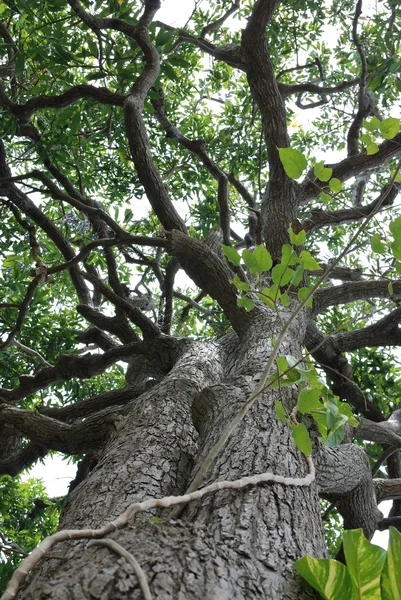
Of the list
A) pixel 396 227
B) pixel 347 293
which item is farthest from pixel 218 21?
pixel 396 227

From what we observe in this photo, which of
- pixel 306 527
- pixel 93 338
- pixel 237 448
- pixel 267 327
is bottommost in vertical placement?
pixel 306 527

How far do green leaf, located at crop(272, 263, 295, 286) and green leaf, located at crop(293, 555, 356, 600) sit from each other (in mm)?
846

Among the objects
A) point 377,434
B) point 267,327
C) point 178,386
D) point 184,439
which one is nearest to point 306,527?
point 184,439

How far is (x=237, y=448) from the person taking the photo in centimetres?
173

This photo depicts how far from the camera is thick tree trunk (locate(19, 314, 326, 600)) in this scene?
99cm

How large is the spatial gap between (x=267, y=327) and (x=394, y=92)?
412 cm

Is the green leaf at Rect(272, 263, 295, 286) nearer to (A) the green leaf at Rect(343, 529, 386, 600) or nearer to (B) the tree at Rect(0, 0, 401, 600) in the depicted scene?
(B) the tree at Rect(0, 0, 401, 600)

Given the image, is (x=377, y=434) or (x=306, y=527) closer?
(x=306, y=527)

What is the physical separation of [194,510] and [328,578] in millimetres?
454

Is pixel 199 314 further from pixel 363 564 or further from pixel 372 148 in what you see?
pixel 363 564

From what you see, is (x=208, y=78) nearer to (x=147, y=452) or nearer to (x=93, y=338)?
(x=93, y=338)

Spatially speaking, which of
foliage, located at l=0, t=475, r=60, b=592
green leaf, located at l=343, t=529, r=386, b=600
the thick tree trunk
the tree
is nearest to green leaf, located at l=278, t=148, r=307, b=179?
the tree

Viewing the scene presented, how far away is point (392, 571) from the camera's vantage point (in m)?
1.02

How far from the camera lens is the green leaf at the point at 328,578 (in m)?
1.04
